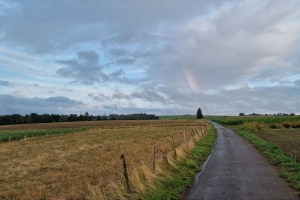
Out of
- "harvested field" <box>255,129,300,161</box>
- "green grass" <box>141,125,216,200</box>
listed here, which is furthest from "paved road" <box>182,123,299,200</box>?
"harvested field" <box>255,129,300,161</box>

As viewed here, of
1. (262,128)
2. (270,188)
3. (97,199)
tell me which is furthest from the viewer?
(262,128)

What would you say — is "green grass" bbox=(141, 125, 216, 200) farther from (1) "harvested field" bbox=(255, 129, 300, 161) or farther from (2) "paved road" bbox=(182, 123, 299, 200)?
(1) "harvested field" bbox=(255, 129, 300, 161)

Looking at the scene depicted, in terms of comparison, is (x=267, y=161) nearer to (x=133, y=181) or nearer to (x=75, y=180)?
(x=133, y=181)

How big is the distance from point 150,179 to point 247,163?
7.79m

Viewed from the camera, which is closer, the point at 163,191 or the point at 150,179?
the point at 163,191

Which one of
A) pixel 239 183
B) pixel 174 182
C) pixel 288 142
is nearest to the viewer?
pixel 239 183

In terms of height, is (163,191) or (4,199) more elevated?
(163,191)

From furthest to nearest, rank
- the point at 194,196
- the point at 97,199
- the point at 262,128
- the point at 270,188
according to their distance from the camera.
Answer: the point at 262,128
the point at 270,188
the point at 194,196
the point at 97,199

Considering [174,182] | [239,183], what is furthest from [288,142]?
[174,182]

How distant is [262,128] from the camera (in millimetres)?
64750

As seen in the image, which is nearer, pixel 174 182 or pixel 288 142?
pixel 174 182

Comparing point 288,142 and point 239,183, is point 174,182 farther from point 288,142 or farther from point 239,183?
point 288,142

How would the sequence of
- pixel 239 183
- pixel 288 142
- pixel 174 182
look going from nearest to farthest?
1. pixel 239 183
2. pixel 174 182
3. pixel 288 142

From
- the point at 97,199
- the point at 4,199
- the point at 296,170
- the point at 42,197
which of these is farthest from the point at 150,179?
the point at 296,170
